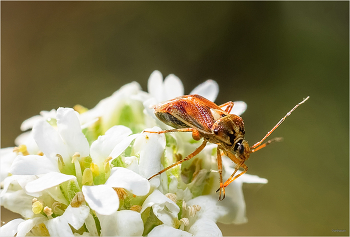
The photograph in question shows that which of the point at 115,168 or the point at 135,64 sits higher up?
the point at 135,64

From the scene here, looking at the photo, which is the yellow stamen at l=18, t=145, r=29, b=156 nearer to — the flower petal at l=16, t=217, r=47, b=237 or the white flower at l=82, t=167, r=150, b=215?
the flower petal at l=16, t=217, r=47, b=237

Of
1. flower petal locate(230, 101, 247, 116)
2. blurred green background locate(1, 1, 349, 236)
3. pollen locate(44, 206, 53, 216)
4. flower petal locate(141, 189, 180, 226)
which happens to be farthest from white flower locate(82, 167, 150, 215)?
blurred green background locate(1, 1, 349, 236)

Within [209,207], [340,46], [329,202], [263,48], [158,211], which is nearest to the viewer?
[158,211]

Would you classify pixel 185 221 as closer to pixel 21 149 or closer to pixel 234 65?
pixel 21 149

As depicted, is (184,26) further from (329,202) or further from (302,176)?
(329,202)

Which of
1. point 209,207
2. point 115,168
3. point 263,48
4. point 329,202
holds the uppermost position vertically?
point 263,48

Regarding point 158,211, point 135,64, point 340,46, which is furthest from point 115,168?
point 340,46

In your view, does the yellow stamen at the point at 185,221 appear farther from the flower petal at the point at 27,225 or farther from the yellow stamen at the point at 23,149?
the yellow stamen at the point at 23,149
